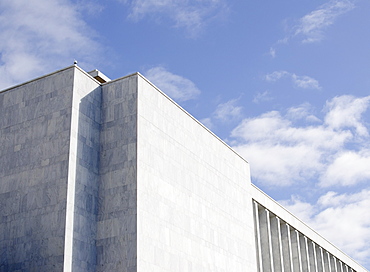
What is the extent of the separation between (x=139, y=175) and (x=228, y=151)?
12469 millimetres

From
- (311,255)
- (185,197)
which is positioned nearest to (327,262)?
(311,255)

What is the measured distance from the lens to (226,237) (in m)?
42.9

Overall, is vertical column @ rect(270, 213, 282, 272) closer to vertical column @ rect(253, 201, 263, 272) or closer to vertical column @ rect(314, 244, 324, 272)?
vertical column @ rect(253, 201, 263, 272)

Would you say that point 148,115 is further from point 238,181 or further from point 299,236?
point 299,236

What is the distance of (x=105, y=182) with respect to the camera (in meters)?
36.6

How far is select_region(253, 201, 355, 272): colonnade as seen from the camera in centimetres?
5034

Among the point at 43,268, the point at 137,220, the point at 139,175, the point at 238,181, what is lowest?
the point at 43,268

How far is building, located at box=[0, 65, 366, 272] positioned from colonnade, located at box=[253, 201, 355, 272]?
7.11 metres

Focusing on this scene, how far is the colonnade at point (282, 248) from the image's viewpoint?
1982 inches

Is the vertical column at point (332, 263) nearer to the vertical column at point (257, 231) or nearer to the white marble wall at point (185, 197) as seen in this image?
the vertical column at point (257, 231)

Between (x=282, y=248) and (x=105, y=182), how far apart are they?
2283 centimetres

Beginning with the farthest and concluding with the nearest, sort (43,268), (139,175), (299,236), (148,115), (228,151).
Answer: (299,236), (228,151), (148,115), (139,175), (43,268)

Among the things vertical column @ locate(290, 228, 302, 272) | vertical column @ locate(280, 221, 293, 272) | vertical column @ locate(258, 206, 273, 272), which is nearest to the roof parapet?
vertical column @ locate(258, 206, 273, 272)

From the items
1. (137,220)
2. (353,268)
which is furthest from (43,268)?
(353,268)
